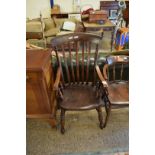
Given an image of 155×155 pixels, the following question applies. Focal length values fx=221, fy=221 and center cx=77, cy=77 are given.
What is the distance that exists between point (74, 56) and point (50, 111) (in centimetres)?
64

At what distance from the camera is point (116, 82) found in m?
2.38

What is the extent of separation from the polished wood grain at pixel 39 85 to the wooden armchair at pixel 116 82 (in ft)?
1.74

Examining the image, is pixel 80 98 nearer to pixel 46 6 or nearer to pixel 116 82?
pixel 116 82

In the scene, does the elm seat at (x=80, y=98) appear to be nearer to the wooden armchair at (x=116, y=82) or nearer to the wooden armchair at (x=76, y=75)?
the wooden armchair at (x=76, y=75)

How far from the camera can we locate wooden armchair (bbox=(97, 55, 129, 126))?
6.87ft

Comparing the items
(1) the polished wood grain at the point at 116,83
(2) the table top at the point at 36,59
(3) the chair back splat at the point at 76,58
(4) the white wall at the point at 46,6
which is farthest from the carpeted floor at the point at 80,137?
(4) the white wall at the point at 46,6

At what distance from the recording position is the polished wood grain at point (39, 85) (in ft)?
6.36

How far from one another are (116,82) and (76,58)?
1.66ft

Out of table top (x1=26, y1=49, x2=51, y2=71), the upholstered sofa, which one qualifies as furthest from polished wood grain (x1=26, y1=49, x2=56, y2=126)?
the upholstered sofa

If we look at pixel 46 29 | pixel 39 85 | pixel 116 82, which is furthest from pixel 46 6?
pixel 39 85

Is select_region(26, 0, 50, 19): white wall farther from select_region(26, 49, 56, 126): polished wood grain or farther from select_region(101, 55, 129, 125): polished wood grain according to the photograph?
select_region(101, 55, 129, 125): polished wood grain

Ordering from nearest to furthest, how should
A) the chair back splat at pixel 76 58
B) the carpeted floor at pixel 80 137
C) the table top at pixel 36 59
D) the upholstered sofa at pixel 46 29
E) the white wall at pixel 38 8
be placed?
the table top at pixel 36 59, the carpeted floor at pixel 80 137, the chair back splat at pixel 76 58, the upholstered sofa at pixel 46 29, the white wall at pixel 38 8
